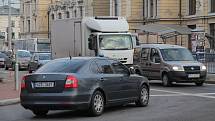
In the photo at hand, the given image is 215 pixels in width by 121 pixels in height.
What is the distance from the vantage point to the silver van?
982 inches

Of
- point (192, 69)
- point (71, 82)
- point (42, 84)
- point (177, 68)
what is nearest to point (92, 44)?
point (177, 68)

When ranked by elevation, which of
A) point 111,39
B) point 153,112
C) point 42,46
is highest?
point 111,39

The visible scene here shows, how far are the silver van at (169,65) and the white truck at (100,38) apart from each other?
2374mm

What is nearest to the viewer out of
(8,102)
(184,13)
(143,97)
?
(143,97)

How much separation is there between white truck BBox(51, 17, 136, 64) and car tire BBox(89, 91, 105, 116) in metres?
14.2

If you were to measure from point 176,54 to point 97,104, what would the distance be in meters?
12.2

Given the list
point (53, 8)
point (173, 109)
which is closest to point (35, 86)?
point (173, 109)

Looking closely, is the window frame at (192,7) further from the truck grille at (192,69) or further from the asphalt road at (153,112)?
the asphalt road at (153,112)

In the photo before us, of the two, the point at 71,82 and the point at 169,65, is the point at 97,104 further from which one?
the point at 169,65

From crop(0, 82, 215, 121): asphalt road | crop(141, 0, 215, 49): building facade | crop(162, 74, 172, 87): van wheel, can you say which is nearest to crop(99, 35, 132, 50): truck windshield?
crop(162, 74, 172, 87): van wheel

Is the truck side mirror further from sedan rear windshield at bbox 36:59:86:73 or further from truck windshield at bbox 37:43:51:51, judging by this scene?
truck windshield at bbox 37:43:51:51

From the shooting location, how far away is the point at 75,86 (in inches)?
548

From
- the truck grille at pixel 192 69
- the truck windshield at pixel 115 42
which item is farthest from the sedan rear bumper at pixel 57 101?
the truck windshield at pixel 115 42

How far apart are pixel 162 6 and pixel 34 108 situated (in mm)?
58179
